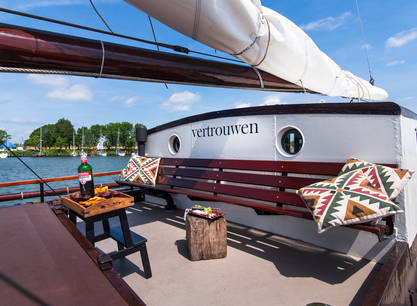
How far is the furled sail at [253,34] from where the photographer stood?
196cm

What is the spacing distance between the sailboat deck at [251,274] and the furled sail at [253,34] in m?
2.12

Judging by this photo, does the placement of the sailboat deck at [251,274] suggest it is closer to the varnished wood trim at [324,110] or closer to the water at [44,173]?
the varnished wood trim at [324,110]

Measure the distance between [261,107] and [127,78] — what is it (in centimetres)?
176

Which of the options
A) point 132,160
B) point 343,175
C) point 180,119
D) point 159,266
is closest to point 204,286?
point 159,266

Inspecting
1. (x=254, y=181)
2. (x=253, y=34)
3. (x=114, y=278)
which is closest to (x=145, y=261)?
(x=114, y=278)

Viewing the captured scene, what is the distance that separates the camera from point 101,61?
2.27 meters

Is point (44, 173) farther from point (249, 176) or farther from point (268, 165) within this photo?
point (268, 165)

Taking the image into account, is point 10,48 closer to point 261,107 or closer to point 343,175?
point 261,107

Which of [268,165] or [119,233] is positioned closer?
[119,233]

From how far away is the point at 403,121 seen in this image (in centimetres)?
250

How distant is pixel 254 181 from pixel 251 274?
1.25m

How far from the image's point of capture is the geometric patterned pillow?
6.54 feet

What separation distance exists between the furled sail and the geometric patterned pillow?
1.47 meters

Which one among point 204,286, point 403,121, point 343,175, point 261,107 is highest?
point 261,107
